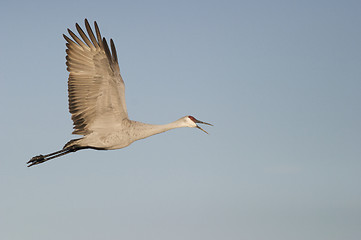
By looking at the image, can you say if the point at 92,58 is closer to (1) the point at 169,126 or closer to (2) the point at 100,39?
(2) the point at 100,39

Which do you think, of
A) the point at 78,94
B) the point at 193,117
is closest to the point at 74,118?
the point at 78,94

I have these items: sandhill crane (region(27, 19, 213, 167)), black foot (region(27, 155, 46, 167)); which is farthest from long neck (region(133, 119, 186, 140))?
black foot (region(27, 155, 46, 167))

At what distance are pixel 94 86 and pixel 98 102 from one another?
0.53m

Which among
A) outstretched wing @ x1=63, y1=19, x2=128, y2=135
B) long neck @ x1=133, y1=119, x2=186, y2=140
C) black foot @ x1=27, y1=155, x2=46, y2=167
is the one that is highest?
outstretched wing @ x1=63, y1=19, x2=128, y2=135

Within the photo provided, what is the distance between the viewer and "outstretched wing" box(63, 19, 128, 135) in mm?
21125

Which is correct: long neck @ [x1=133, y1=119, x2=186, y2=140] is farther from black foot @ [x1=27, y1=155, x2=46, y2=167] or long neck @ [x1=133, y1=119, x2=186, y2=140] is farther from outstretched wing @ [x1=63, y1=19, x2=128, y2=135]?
black foot @ [x1=27, y1=155, x2=46, y2=167]

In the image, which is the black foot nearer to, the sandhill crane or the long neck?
the sandhill crane

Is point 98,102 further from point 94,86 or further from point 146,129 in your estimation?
point 146,129

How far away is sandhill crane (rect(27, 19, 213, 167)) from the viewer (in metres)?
21.1

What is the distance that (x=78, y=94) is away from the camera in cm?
2142

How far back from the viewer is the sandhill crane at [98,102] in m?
21.1

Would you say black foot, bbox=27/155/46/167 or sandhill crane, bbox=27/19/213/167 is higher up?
sandhill crane, bbox=27/19/213/167

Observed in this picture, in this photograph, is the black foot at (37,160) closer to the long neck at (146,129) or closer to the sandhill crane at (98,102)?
the sandhill crane at (98,102)

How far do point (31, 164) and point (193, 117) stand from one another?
A: 5657mm
